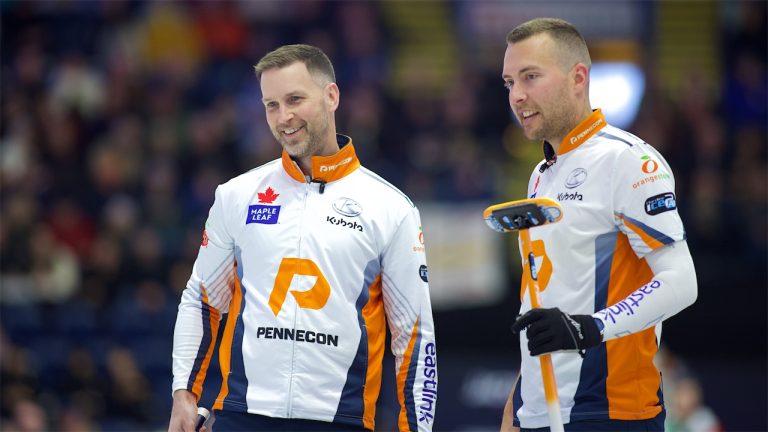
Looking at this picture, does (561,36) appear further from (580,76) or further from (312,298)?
(312,298)

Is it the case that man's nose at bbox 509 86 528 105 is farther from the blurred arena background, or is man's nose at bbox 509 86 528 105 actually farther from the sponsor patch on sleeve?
the blurred arena background

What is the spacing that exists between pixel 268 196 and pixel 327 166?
27cm

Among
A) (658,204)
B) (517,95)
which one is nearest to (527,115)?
(517,95)

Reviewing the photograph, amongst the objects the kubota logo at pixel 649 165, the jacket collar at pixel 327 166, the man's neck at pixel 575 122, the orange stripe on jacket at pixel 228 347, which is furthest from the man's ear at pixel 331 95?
the kubota logo at pixel 649 165

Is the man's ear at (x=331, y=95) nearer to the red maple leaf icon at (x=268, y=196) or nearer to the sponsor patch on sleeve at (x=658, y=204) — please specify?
the red maple leaf icon at (x=268, y=196)

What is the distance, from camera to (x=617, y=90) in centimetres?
1645

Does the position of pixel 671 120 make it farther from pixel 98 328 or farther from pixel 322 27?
pixel 98 328

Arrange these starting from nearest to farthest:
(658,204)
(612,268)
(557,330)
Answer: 1. (557,330)
2. (658,204)
3. (612,268)

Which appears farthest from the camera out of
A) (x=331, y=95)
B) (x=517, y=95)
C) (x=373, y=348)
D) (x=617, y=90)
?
(x=617, y=90)

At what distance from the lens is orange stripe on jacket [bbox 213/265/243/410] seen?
4.39 meters

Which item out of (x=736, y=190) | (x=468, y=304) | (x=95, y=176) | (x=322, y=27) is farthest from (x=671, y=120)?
(x=95, y=176)

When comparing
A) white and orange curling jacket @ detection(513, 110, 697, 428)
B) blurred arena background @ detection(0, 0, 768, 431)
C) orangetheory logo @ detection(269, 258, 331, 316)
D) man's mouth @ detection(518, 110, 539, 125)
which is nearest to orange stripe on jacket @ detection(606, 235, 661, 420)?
white and orange curling jacket @ detection(513, 110, 697, 428)

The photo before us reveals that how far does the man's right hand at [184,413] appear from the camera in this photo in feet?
14.4

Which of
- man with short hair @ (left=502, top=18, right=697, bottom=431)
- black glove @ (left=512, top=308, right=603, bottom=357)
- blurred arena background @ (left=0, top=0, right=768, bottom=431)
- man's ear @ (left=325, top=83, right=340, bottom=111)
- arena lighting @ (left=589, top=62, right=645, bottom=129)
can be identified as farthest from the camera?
arena lighting @ (left=589, top=62, right=645, bottom=129)
